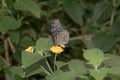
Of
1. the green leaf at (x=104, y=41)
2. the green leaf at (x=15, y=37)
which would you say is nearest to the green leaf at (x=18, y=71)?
the green leaf at (x=15, y=37)

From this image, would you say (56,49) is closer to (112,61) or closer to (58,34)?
(58,34)

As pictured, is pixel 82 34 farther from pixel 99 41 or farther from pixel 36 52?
pixel 36 52

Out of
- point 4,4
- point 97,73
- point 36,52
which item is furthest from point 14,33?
point 97,73

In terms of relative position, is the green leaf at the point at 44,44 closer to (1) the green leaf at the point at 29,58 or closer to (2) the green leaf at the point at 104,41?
(1) the green leaf at the point at 29,58

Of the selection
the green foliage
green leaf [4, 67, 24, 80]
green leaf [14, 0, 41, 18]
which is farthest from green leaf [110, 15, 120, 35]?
green leaf [4, 67, 24, 80]

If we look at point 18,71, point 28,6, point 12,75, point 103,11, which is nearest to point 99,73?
point 18,71

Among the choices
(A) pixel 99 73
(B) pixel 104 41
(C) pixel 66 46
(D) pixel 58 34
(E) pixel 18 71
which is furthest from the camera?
(B) pixel 104 41

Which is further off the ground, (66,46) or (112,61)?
(112,61)
